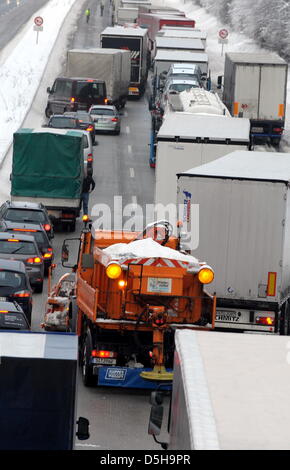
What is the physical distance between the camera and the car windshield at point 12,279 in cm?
2338

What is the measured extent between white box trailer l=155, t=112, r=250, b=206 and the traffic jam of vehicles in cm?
3

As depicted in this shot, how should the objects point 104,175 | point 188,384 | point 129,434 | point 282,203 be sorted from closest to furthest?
point 188,384 < point 129,434 < point 282,203 < point 104,175

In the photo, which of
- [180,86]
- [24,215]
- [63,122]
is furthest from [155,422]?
[180,86]

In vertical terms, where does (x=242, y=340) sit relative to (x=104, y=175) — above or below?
above

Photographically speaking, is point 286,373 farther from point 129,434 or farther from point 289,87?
point 289,87

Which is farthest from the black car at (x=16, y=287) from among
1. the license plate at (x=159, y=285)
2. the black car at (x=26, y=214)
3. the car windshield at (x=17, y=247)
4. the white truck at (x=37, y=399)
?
the white truck at (x=37, y=399)

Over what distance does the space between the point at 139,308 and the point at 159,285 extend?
643 millimetres

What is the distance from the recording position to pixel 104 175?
44781 millimetres

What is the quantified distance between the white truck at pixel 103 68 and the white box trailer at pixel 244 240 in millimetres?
37853

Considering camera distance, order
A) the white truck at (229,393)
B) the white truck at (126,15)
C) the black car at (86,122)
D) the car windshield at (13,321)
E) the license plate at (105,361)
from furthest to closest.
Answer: the white truck at (126,15), the black car at (86,122), the car windshield at (13,321), the license plate at (105,361), the white truck at (229,393)

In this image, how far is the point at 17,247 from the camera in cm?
2731

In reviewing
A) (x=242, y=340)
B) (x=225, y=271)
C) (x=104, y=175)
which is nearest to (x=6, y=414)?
(x=242, y=340)

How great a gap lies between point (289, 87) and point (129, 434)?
5674 cm

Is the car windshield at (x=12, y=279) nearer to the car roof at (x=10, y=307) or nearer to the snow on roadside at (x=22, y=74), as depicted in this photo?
the car roof at (x=10, y=307)
